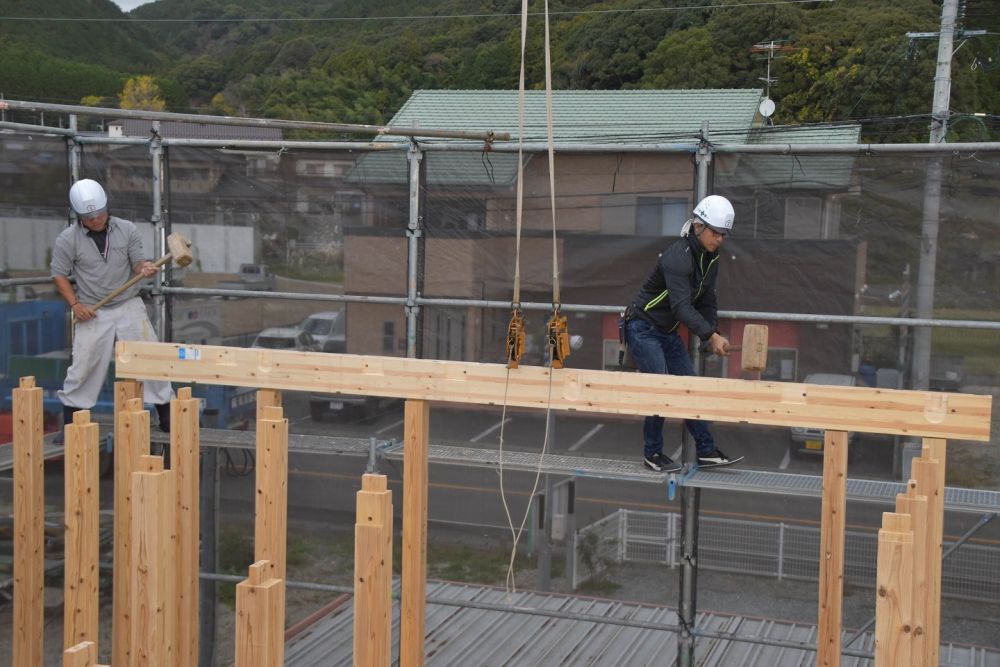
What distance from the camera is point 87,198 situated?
24.5 ft

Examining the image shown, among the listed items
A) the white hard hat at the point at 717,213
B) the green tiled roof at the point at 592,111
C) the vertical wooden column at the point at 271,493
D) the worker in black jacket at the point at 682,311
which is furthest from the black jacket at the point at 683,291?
the green tiled roof at the point at 592,111

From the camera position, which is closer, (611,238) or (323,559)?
(611,238)

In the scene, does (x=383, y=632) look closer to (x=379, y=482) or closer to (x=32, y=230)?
(x=379, y=482)

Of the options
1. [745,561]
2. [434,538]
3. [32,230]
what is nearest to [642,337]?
[32,230]

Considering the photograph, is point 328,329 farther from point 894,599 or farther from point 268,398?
point 894,599

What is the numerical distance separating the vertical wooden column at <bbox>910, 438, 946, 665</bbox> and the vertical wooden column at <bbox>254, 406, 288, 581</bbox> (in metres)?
2.99

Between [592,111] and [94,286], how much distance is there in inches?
654

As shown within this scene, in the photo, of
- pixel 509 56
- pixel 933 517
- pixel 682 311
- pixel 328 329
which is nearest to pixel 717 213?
pixel 682 311

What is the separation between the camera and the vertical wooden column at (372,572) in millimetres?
4277

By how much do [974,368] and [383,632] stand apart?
13.5 ft

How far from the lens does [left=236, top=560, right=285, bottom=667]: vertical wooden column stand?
390 cm

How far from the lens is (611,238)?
24.0 ft

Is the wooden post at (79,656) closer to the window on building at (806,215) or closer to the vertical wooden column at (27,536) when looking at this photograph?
the vertical wooden column at (27,536)

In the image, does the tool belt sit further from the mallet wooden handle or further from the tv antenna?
the tv antenna
